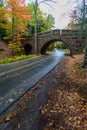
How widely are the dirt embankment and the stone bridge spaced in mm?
20833

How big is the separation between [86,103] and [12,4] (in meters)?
19.2

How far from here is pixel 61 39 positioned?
30047 mm


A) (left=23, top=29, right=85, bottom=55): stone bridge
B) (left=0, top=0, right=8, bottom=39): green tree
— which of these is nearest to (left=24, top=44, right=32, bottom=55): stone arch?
(left=23, top=29, right=85, bottom=55): stone bridge

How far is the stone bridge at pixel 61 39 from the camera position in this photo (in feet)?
92.1

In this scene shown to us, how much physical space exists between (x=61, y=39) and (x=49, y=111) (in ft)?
82.8

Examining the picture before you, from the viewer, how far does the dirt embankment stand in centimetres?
469

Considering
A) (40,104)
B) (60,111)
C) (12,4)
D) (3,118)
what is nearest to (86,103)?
(60,111)

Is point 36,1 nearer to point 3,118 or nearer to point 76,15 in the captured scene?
point 76,15

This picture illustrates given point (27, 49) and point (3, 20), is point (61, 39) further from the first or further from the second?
point (3, 20)

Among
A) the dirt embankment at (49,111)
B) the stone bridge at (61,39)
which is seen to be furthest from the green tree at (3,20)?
the dirt embankment at (49,111)

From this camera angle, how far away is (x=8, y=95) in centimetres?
686

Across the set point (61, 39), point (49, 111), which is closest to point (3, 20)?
point (61, 39)

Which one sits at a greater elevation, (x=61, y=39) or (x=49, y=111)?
(x=61, y=39)

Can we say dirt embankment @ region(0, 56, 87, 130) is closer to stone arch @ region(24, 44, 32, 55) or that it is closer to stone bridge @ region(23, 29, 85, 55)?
stone bridge @ region(23, 29, 85, 55)
